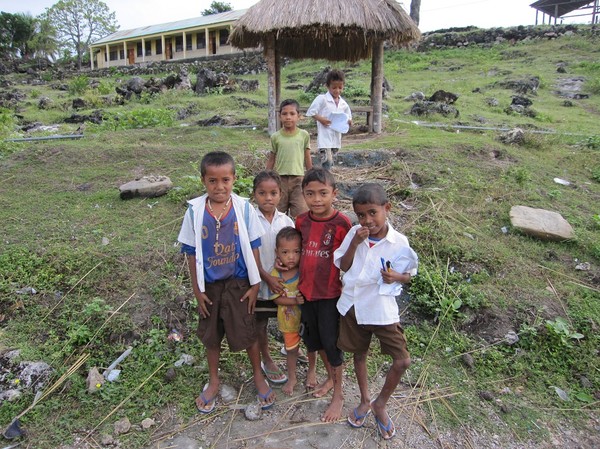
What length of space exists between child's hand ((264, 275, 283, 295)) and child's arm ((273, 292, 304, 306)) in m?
0.04

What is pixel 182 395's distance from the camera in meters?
2.63

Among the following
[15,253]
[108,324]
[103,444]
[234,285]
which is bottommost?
[103,444]

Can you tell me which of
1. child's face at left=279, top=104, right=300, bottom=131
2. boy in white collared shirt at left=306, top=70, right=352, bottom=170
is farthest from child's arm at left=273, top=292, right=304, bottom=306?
boy in white collared shirt at left=306, top=70, right=352, bottom=170

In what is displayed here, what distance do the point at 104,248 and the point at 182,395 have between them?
5.54 ft

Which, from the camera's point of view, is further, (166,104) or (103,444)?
(166,104)

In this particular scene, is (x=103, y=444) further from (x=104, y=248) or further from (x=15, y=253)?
(x=15, y=253)

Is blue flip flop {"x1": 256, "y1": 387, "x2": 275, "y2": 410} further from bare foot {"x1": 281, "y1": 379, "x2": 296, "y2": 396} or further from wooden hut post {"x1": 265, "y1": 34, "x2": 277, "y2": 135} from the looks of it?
wooden hut post {"x1": 265, "y1": 34, "x2": 277, "y2": 135}

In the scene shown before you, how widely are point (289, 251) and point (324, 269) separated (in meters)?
0.22

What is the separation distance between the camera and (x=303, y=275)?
241 centimetres

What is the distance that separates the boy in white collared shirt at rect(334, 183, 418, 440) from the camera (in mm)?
2137

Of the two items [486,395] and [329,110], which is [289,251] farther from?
[329,110]

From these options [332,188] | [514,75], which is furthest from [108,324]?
[514,75]

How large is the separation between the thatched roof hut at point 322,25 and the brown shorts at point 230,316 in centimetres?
543

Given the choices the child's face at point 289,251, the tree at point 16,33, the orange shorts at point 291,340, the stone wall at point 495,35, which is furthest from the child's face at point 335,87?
the tree at point 16,33
